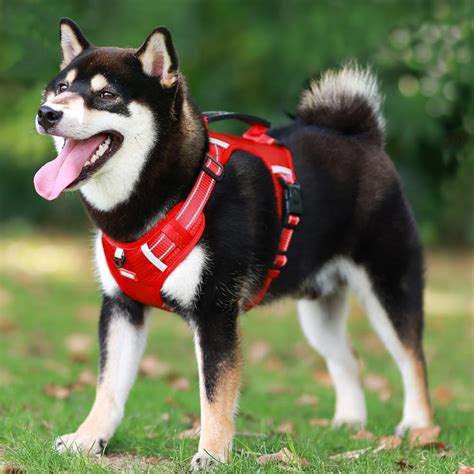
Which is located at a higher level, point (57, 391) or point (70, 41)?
point (70, 41)

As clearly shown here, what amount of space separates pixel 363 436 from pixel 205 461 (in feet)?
3.95

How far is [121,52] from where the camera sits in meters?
3.66

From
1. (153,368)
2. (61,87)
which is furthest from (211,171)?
(153,368)

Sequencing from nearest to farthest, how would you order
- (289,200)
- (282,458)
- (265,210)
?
(282,458)
(265,210)
(289,200)

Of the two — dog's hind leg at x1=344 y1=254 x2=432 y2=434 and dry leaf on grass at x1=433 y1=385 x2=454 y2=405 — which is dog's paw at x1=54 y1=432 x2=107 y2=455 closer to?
dog's hind leg at x1=344 y1=254 x2=432 y2=434

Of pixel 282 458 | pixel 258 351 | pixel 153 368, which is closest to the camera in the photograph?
pixel 282 458

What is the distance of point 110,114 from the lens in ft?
11.4

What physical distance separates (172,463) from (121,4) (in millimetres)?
8165

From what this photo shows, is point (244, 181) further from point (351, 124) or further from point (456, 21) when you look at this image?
point (456, 21)

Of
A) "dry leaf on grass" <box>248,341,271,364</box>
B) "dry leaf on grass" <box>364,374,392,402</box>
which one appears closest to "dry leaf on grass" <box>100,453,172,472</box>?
"dry leaf on grass" <box>364,374,392,402</box>

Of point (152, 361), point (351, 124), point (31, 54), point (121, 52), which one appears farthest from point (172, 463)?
point (31, 54)

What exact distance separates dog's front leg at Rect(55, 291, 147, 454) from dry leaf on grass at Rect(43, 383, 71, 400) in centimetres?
141

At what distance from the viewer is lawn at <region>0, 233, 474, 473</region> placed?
3693 mm

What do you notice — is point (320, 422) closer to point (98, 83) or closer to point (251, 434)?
point (251, 434)
